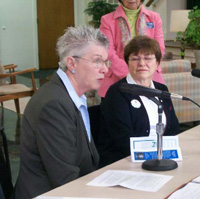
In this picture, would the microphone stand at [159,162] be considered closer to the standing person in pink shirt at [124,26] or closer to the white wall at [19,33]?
the standing person in pink shirt at [124,26]

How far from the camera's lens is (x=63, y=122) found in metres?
1.86

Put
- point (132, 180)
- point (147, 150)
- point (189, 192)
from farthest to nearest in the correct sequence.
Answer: point (147, 150), point (132, 180), point (189, 192)

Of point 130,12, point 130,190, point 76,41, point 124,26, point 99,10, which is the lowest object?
point 130,190

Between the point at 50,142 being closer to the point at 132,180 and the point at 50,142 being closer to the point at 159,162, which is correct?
the point at 132,180

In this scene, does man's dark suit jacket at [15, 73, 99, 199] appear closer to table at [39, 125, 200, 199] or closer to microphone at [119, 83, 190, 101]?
table at [39, 125, 200, 199]

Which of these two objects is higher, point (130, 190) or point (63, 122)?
point (63, 122)

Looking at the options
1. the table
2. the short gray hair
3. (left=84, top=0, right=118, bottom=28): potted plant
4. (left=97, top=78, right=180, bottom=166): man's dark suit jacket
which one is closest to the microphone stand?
the table

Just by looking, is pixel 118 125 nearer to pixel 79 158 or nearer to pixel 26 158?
pixel 79 158

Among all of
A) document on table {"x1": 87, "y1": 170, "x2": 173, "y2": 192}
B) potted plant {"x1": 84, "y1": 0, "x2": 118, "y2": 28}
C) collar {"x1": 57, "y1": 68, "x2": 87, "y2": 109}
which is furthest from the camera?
potted plant {"x1": 84, "y1": 0, "x2": 118, "y2": 28}

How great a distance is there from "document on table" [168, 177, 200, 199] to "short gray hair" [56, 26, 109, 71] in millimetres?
764

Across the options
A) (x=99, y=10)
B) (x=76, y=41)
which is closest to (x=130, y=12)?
(x=76, y=41)

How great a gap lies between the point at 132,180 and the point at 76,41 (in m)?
0.68

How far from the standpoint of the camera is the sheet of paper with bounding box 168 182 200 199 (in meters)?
1.58

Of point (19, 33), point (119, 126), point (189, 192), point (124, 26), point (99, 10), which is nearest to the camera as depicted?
point (189, 192)
